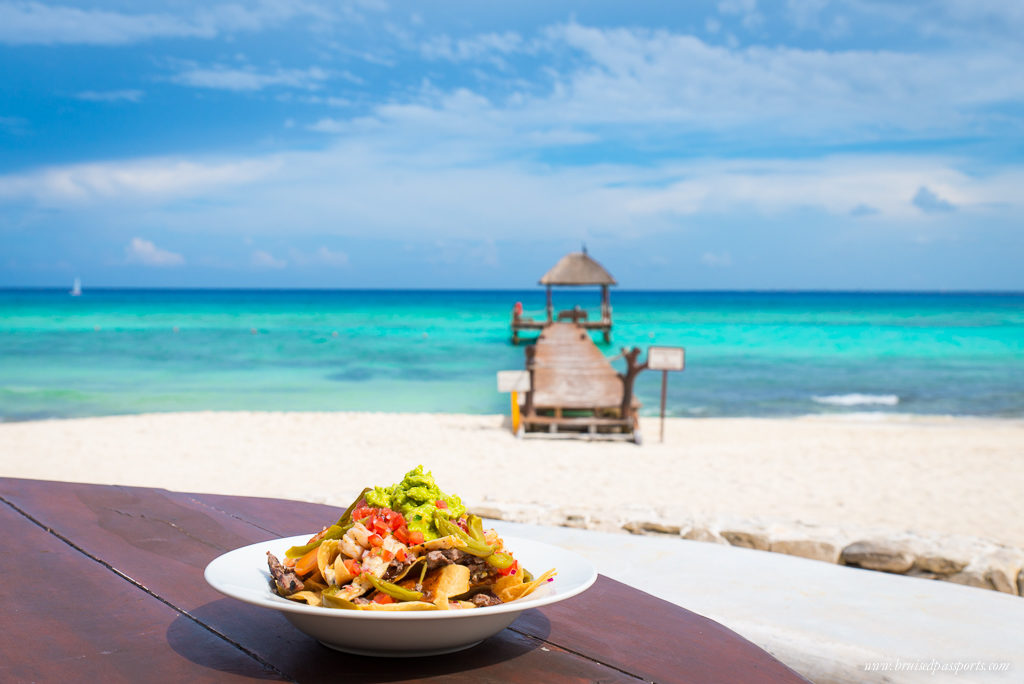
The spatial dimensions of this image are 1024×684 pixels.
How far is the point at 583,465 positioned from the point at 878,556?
5741 mm

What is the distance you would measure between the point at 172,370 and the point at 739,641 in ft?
86.3

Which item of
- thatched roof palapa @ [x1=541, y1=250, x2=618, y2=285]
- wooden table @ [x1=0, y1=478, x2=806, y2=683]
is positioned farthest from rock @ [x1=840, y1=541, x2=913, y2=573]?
thatched roof palapa @ [x1=541, y1=250, x2=618, y2=285]

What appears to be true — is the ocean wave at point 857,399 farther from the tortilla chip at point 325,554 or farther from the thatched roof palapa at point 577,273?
the tortilla chip at point 325,554

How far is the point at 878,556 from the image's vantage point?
4359 mm

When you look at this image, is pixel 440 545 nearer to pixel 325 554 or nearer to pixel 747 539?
pixel 325 554

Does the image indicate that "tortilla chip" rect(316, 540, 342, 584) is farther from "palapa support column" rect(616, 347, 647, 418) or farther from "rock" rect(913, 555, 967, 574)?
"palapa support column" rect(616, 347, 647, 418)

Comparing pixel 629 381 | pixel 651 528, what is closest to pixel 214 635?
pixel 651 528

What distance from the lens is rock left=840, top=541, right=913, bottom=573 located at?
4293mm

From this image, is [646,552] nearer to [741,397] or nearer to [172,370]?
[741,397]

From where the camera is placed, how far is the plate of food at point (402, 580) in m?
1.19

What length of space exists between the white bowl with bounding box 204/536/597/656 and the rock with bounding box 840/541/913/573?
3.57m

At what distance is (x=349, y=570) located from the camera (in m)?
1.27

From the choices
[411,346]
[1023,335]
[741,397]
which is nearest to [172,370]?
[411,346]

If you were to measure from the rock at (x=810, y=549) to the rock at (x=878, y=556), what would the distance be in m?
0.08
